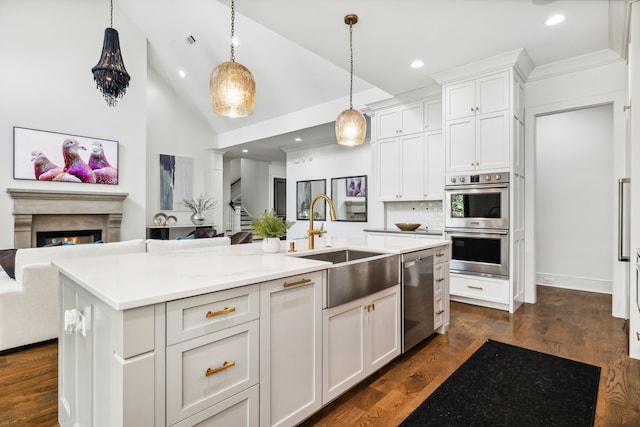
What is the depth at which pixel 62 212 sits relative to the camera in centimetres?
529

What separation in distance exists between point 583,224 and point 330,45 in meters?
4.30

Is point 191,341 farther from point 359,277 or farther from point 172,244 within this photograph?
point 172,244

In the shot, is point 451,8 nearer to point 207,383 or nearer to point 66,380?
Answer: point 207,383

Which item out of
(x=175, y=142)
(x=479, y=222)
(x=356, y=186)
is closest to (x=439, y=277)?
(x=479, y=222)

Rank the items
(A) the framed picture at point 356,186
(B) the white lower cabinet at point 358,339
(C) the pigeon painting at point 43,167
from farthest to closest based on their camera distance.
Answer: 1. (A) the framed picture at point 356,186
2. (C) the pigeon painting at point 43,167
3. (B) the white lower cabinet at point 358,339

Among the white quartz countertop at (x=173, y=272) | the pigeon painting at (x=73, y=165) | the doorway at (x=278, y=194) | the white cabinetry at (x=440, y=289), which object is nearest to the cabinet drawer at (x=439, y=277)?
the white cabinetry at (x=440, y=289)

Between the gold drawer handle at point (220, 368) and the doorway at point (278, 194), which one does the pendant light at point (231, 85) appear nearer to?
the gold drawer handle at point (220, 368)

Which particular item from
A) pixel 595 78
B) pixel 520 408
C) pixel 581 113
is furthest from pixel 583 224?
pixel 520 408

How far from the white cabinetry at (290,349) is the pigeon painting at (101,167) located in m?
5.66

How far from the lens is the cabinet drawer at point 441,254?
9.21 feet

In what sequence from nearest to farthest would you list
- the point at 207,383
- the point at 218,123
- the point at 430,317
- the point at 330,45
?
the point at 207,383, the point at 430,317, the point at 330,45, the point at 218,123

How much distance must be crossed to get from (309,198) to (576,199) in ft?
16.9

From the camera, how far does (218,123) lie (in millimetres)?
7871

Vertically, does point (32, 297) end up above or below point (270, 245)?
below
